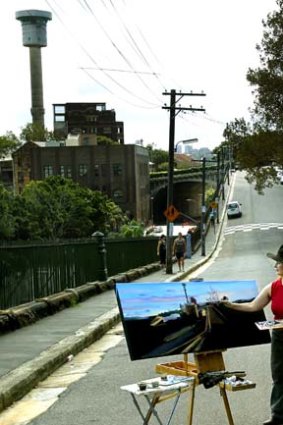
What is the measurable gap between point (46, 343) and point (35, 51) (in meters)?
194

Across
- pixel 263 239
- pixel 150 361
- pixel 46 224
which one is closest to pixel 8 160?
pixel 46 224

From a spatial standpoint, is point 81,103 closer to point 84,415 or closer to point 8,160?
point 8,160

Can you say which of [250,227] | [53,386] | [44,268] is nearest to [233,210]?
[250,227]

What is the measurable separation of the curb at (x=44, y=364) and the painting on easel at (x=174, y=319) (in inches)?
102

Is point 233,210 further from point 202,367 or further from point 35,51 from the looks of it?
point 35,51

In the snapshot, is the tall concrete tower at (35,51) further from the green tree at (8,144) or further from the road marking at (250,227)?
the road marking at (250,227)

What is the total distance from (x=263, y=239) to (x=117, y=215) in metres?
36.0

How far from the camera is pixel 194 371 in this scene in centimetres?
593

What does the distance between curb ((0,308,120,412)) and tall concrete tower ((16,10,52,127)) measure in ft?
598

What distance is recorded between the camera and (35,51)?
198 metres

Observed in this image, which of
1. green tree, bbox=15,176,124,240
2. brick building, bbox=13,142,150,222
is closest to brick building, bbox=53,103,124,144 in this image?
brick building, bbox=13,142,150,222

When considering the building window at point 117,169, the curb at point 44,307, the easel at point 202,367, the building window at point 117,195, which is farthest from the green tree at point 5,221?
the easel at point 202,367

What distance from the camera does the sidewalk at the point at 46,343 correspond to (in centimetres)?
847

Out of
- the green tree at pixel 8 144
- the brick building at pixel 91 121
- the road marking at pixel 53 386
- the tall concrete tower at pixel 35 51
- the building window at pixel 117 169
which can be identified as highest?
the tall concrete tower at pixel 35 51
